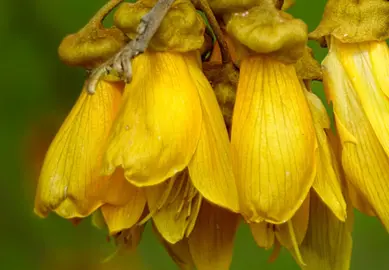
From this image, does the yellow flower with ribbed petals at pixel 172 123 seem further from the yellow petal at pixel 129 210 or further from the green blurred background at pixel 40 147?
the green blurred background at pixel 40 147

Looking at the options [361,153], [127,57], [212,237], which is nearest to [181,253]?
[212,237]

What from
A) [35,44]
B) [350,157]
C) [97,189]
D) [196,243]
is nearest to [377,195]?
[350,157]

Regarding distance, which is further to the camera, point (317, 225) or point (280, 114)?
point (317, 225)

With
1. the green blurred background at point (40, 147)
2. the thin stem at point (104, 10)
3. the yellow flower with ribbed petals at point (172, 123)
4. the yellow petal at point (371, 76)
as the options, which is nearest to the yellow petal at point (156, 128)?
the yellow flower with ribbed petals at point (172, 123)

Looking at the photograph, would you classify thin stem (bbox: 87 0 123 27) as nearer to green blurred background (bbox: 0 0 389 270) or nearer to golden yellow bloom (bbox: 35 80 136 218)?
golden yellow bloom (bbox: 35 80 136 218)

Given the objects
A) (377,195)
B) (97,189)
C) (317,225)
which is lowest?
(317,225)

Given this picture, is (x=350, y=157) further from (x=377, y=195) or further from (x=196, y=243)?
(x=196, y=243)

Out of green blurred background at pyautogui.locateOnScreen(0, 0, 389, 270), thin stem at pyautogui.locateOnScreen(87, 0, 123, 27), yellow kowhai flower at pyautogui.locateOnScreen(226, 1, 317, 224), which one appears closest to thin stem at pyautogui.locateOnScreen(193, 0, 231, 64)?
yellow kowhai flower at pyautogui.locateOnScreen(226, 1, 317, 224)
